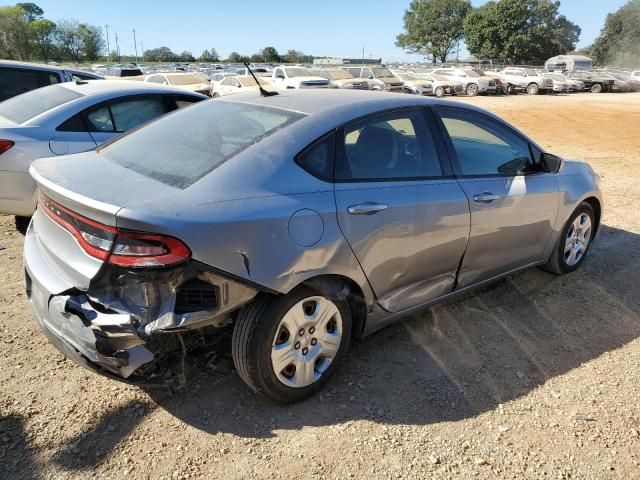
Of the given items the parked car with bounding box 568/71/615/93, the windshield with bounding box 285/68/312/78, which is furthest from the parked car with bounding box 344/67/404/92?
the parked car with bounding box 568/71/615/93

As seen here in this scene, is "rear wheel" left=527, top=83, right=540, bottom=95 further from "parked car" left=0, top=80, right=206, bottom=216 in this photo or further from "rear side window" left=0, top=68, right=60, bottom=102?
"parked car" left=0, top=80, right=206, bottom=216

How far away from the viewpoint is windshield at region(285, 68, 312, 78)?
23672 mm

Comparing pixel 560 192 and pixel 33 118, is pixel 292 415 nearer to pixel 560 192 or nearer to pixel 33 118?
pixel 560 192

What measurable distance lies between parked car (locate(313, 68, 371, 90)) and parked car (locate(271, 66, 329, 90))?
179cm

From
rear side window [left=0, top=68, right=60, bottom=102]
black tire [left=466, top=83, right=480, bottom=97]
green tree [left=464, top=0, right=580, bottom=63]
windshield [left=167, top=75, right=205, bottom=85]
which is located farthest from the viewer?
green tree [left=464, top=0, right=580, bottom=63]

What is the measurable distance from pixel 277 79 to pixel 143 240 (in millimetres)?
23260

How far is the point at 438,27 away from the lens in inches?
3250

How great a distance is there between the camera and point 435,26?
82750mm

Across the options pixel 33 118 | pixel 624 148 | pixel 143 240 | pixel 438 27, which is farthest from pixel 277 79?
pixel 438 27

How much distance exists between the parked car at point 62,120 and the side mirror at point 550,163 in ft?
13.2

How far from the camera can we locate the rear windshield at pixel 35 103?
5100 mm

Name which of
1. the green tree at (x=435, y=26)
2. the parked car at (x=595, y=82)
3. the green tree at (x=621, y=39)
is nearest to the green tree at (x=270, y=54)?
the green tree at (x=435, y=26)

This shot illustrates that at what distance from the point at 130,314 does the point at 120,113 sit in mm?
3805

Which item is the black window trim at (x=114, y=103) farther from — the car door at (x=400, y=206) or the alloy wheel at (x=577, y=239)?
the alloy wheel at (x=577, y=239)
